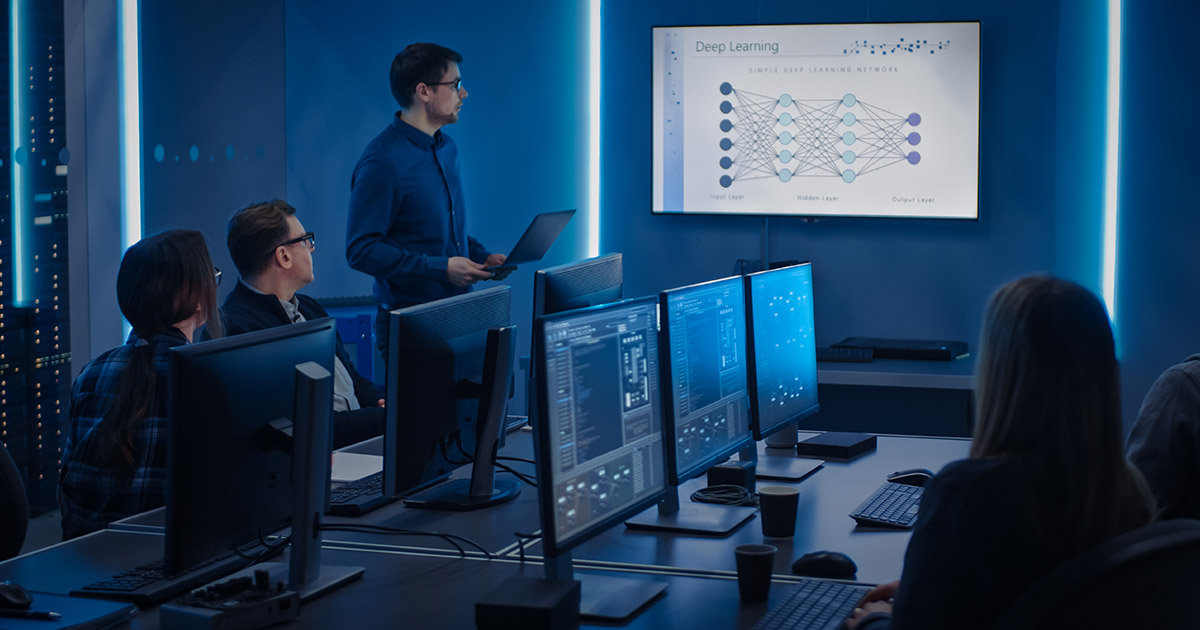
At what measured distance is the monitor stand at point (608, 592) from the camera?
178 centimetres

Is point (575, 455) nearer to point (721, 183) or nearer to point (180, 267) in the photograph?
point (180, 267)

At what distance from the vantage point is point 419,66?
4.06 metres

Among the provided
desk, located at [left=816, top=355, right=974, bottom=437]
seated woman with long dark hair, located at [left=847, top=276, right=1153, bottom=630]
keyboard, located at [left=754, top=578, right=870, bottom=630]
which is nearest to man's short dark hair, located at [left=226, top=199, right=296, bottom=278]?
keyboard, located at [left=754, top=578, right=870, bottom=630]

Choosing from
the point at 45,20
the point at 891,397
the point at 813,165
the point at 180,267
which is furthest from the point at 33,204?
the point at 891,397

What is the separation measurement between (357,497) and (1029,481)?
1524 millimetres

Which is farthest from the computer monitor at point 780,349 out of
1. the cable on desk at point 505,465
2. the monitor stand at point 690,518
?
the cable on desk at point 505,465

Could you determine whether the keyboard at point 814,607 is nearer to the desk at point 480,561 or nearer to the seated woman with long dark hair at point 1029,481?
the desk at point 480,561

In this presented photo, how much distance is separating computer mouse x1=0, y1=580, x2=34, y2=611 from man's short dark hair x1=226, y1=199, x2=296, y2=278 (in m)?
1.48

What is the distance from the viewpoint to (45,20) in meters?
4.53

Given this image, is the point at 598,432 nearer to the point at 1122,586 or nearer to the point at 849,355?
the point at 1122,586

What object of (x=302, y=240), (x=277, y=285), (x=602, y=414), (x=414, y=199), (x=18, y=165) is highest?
(x=18, y=165)

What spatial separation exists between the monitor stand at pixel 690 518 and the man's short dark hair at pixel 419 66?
2.14m

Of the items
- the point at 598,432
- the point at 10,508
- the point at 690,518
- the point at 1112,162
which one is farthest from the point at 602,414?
the point at 1112,162

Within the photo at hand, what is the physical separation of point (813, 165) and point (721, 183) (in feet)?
1.31
